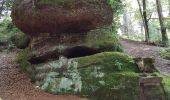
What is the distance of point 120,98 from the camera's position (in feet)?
29.0

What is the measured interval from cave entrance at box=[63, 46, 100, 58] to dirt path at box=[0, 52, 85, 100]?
71.5 inches

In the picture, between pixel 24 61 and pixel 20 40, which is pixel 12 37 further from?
pixel 24 61

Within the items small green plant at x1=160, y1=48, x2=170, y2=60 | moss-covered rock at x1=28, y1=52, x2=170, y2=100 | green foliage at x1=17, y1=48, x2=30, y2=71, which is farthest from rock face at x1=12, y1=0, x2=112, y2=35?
small green plant at x1=160, y1=48, x2=170, y2=60

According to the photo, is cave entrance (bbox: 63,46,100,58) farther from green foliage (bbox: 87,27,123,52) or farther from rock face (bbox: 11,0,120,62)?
green foliage (bbox: 87,27,123,52)

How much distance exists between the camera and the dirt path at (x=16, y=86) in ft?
30.3

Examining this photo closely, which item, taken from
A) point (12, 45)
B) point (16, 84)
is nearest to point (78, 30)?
point (16, 84)

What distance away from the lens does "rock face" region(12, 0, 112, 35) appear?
10953mm

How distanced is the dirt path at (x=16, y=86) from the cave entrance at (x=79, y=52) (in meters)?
1.82

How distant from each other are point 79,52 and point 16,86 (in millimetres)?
2689

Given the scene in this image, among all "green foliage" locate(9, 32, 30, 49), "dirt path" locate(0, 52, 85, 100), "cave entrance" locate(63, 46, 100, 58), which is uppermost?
"green foliage" locate(9, 32, 30, 49)

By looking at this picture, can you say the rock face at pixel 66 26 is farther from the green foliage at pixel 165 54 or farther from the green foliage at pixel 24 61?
the green foliage at pixel 165 54

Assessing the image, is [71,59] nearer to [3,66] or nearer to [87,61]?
[87,61]

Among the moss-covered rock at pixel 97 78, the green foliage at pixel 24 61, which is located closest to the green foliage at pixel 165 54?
the moss-covered rock at pixel 97 78

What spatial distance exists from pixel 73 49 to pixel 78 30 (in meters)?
0.90
